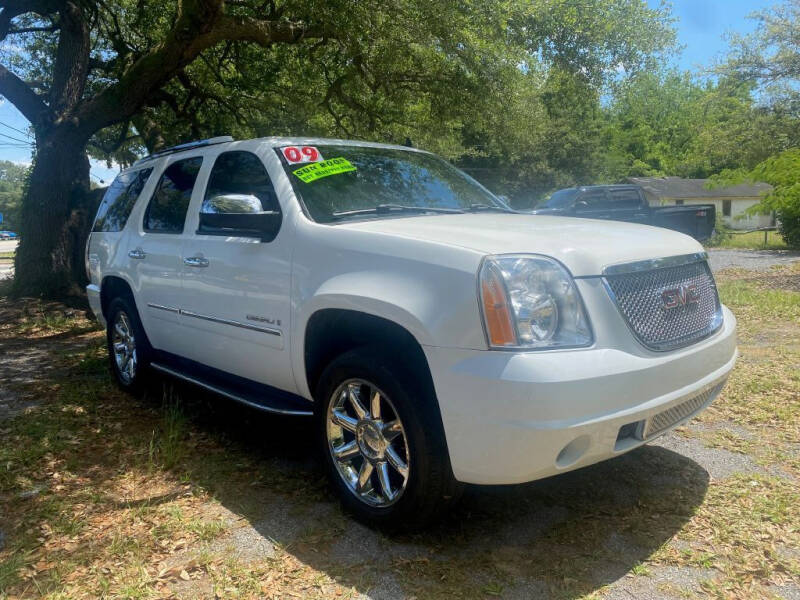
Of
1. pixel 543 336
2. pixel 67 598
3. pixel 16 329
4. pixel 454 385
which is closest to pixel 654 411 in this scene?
pixel 543 336

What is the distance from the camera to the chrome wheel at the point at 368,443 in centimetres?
303

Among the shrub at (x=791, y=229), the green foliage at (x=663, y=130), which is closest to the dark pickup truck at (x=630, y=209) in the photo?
the shrub at (x=791, y=229)

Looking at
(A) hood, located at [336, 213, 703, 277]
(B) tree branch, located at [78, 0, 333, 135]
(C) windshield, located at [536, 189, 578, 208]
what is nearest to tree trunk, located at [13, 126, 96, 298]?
(B) tree branch, located at [78, 0, 333, 135]

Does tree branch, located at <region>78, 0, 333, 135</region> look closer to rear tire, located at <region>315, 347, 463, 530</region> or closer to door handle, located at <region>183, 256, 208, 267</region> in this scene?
door handle, located at <region>183, 256, 208, 267</region>

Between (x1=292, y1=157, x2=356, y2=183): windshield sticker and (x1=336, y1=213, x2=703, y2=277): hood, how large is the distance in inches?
21.8

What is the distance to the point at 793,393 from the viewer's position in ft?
16.4

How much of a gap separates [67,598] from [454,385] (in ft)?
5.92

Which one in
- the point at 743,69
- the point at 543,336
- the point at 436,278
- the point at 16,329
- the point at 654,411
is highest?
the point at 743,69

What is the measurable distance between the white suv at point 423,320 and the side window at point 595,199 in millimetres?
12282

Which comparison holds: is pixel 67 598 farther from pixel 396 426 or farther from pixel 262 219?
pixel 262 219

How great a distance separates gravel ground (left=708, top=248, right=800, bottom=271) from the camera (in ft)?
50.2

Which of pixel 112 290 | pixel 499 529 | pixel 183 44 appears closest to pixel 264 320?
pixel 499 529

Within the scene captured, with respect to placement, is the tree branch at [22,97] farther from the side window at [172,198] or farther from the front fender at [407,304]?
the front fender at [407,304]

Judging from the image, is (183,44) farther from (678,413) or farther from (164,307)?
(678,413)
